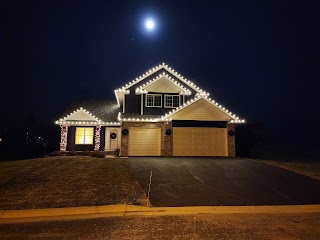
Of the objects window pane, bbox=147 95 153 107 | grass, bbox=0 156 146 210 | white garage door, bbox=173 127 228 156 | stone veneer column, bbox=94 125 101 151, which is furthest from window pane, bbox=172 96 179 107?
grass, bbox=0 156 146 210

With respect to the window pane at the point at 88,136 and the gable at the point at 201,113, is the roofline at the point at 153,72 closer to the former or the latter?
the gable at the point at 201,113

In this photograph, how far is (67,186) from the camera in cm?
906

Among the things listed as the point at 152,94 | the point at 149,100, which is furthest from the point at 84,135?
the point at 152,94

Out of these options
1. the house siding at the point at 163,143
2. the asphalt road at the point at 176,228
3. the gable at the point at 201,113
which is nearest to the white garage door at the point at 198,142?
the house siding at the point at 163,143

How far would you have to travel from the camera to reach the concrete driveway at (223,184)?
801 cm

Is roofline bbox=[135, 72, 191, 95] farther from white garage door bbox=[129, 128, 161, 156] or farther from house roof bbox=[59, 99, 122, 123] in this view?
house roof bbox=[59, 99, 122, 123]

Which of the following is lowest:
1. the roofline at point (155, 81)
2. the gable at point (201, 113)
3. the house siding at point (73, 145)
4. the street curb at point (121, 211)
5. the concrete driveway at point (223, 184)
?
the street curb at point (121, 211)

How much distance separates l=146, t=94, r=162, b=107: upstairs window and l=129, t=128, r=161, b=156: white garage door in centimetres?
287

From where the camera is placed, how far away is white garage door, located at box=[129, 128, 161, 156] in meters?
17.7

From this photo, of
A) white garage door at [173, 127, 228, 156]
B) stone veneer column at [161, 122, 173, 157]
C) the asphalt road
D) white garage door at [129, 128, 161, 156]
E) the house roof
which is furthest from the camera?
the house roof

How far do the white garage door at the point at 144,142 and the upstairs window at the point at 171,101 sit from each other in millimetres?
3279

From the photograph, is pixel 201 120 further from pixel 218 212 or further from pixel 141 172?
pixel 218 212

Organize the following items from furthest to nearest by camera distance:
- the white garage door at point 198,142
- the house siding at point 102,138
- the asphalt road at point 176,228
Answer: the house siding at point 102,138, the white garage door at point 198,142, the asphalt road at point 176,228

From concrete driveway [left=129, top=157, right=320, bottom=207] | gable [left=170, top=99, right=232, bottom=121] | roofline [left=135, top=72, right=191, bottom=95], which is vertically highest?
roofline [left=135, top=72, right=191, bottom=95]
